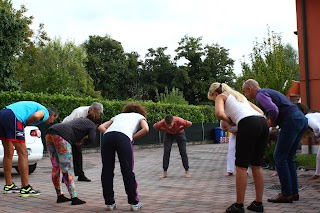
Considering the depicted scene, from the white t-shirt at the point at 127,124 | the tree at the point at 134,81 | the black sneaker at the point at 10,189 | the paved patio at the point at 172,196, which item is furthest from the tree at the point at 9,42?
the tree at the point at 134,81

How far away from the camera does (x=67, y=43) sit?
43531 millimetres

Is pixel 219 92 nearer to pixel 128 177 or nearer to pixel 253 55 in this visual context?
pixel 128 177

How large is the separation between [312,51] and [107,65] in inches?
1570

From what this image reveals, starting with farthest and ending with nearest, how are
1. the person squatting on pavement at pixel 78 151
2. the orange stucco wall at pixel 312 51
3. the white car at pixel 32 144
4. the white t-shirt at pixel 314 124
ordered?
1. the orange stucco wall at pixel 312 51
2. the white car at pixel 32 144
3. the person squatting on pavement at pixel 78 151
4. the white t-shirt at pixel 314 124

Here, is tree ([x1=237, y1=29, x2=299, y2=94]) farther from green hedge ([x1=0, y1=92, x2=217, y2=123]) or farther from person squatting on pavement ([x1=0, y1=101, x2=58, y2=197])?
person squatting on pavement ([x1=0, y1=101, x2=58, y2=197])

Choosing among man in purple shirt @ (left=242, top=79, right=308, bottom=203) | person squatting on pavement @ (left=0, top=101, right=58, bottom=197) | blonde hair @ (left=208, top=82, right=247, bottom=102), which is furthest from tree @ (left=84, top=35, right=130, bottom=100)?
blonde hair @ (left=208, top=82, right=247, bottom=102)

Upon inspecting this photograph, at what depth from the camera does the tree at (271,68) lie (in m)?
22.1

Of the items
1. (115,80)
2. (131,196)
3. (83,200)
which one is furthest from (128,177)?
(115,80)

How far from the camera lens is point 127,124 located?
538 cm

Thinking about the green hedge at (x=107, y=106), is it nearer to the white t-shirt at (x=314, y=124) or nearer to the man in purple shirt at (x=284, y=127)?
the white t-shirt at (x=314, y=124)

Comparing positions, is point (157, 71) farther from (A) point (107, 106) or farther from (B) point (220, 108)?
(B) point (220, 108)

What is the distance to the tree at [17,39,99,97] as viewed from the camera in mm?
29703

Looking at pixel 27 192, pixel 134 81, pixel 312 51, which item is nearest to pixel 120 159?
pixel 27 192

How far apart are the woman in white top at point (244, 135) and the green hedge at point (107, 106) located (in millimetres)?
11957
